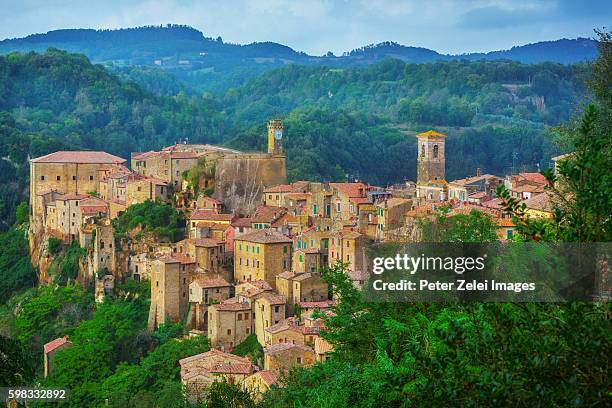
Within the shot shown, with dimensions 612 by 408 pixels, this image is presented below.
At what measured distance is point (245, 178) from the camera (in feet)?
155

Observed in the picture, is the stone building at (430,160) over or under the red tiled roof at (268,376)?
over

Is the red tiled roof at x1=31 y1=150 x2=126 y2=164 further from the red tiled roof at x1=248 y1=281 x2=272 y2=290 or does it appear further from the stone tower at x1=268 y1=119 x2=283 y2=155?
the red tiled roof at x1=248 y1=281 x2=272 y2=290

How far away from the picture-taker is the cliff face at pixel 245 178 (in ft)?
151

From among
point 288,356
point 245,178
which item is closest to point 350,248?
point 288,356

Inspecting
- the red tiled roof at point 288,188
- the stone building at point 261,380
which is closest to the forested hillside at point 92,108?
the red tiled roof at point 288,188

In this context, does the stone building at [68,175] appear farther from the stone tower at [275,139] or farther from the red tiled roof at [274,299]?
the red tiled roof at [274,299]

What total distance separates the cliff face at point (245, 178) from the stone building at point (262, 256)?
23.1 feet

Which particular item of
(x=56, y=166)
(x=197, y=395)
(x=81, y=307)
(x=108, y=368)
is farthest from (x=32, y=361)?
(x=56, y=166)

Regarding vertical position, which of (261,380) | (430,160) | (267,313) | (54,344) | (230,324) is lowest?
(54,344)

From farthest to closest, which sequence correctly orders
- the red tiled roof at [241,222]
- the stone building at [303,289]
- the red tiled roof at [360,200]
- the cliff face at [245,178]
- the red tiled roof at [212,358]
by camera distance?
the cliff face at [245,178]
the red tiled roof at [241,222]
the red tiled roof at [360,200]
the stone building at [303,289]
the red tiled roof at [212,358]

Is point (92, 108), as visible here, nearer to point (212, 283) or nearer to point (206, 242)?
point (206, 242)

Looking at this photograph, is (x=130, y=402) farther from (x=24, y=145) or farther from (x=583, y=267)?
(x=24, y=145)

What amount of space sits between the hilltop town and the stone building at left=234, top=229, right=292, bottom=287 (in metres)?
0.04

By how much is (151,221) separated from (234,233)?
4045 millimetres
